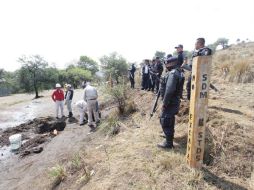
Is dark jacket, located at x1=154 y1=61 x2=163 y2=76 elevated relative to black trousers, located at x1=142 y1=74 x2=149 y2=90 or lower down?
elevated

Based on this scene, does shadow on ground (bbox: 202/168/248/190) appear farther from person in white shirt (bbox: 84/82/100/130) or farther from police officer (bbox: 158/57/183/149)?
person in white shirt (bbox: 84/82/100/130)

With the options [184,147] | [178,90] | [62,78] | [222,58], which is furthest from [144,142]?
[62,78]

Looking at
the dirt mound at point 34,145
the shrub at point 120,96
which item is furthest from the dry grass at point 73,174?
the shrub at point 120,96

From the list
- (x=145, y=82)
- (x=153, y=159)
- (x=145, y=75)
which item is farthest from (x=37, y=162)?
(x=145, y=82)

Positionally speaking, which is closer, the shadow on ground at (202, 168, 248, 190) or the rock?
the shadow on ground at (202, 168, 248, 190)

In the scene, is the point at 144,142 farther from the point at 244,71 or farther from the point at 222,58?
the point at 222,58

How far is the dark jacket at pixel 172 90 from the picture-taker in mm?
4852

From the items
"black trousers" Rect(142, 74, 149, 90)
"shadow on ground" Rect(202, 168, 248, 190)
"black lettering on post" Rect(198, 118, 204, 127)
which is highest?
"black trousers" Rect(142, 74, 149, 90)

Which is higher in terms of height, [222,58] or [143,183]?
[222,58]

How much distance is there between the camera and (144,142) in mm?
6094

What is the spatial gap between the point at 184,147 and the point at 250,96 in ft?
14.0

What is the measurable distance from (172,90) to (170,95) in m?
0.11

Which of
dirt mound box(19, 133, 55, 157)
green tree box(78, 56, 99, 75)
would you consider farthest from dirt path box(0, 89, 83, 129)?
green tree box(78, 56, 99, 75)

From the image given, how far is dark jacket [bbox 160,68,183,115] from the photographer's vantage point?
485 centimetres
